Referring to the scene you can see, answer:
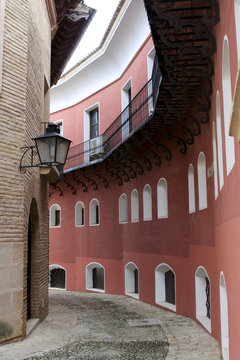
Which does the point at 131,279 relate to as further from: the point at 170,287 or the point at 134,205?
the point at 170,287

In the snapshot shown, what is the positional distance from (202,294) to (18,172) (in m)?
5.56

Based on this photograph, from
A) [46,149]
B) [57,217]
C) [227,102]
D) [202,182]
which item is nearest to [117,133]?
[202,182]

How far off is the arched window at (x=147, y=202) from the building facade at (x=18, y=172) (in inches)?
198

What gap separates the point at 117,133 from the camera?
55.1ft

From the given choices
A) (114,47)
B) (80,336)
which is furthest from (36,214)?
(114,47)

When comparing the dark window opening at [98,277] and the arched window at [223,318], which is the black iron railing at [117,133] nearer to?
the dark window opening at [98,277]

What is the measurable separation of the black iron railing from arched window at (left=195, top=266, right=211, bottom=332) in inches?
173

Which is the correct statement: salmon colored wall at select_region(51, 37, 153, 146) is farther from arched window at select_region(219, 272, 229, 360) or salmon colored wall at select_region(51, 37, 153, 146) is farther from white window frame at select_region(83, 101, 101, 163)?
arched window at select_region(219, 272, 229, 360)

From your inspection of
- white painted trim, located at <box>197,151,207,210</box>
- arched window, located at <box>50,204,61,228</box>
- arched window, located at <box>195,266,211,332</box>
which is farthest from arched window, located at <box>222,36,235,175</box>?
arched window, located at <box>50,204,61,228</box>

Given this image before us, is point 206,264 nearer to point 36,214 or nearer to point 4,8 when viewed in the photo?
point 36,214

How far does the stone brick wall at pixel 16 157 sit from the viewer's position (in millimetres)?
8602

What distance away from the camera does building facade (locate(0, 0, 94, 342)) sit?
862 centimetres

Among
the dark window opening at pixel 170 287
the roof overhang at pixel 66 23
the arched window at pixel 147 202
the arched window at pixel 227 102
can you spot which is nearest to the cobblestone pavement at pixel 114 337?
the dark window opening at pixel 170 287

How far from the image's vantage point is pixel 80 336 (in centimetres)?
973
